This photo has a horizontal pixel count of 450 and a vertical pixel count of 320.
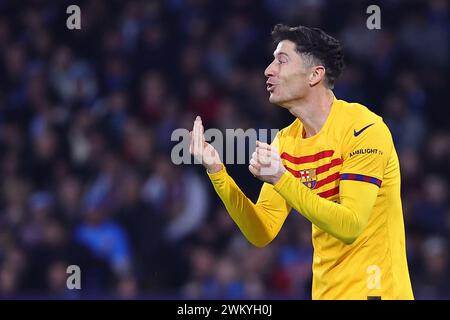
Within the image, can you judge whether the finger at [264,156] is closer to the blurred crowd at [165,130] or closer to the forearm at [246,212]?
the forearm at [246,212]

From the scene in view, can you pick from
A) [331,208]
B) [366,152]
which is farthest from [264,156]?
[366,152]

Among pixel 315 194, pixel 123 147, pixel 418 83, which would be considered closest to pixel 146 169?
pixel 123 147

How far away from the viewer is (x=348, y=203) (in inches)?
156

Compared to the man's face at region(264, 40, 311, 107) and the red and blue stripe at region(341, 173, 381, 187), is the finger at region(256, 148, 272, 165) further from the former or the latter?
the man's face at region(264, 40, 311, 107)

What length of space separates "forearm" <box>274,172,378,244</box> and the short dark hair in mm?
659

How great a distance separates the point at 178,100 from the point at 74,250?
1863 mm

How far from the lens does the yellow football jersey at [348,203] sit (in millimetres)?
3941

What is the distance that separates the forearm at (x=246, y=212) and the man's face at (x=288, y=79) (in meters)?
0.40

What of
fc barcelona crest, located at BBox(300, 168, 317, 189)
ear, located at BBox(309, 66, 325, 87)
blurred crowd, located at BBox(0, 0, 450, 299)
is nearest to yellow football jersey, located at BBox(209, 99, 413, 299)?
fc barcelona crest, located at BBox(300, 168, 317, 189)

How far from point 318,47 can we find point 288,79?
21 cm

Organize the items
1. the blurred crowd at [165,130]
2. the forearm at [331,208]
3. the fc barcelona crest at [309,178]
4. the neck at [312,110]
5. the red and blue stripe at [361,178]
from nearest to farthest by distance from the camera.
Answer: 1. the forearm at [331,208]
2. the red and blue stripe at [361,178]
3. the fc barcelona crest at [309,178]
4. the neck at [312,110]
5. the blurred crowd at [165,130]

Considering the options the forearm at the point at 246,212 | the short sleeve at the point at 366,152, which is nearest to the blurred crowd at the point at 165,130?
the forearm at the point at 246,212

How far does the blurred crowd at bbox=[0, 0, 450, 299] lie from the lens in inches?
299
